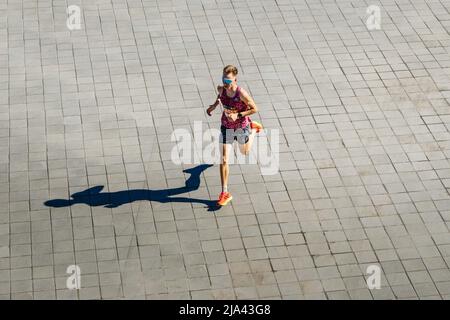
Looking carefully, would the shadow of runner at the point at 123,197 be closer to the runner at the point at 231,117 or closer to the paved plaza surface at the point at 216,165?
the paved plaza surface at the point at 216,165

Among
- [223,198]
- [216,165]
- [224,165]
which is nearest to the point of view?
[224,165]

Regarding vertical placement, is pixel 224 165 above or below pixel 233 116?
below

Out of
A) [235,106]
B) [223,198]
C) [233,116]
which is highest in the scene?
[235,106]

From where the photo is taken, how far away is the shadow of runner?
10.6 meters

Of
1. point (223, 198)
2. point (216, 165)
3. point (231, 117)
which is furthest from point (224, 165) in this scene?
point (216, 165)

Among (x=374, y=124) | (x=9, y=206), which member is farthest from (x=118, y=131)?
(x=374, y=124)

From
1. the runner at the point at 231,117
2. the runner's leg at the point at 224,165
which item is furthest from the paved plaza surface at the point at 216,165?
the runner at the point at 231,117

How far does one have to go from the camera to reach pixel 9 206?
1054 cm

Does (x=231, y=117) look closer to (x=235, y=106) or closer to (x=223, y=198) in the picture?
(x=235, y=106)

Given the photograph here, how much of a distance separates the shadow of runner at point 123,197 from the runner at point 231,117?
0.49 m

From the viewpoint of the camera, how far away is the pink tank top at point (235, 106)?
10.2 meters

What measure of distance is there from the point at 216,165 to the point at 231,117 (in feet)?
4.34

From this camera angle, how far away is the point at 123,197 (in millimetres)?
10734

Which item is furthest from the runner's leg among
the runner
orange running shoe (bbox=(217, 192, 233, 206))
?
orange running shoe (bbox=(217, 192, 233, 206))
